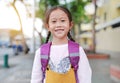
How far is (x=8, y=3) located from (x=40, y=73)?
93.8 feet

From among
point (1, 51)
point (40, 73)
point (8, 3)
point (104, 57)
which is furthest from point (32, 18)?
point (40, 73)

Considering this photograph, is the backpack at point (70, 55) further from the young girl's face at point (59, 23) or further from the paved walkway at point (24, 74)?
the paved walkway at point (24, 74)

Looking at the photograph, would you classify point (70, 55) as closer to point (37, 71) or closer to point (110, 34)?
point (37, 71)

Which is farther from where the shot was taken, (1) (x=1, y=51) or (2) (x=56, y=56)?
(1) (x=1, y=51)

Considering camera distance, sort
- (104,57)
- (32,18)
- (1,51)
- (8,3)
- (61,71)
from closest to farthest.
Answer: (61,71), (104,57), (8,3), (1,51), (32,18)

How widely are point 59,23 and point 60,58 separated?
29 centimetres

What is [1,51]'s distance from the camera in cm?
3566

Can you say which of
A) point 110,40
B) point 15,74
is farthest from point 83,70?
point 110,40

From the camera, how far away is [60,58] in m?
2.85

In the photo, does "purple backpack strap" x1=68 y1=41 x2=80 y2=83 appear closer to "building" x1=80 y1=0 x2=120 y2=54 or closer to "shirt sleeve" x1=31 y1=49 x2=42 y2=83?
"shirt sleeve" x1=31 y1=49 x2=42 y2=83

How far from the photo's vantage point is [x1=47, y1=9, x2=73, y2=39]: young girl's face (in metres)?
2.90

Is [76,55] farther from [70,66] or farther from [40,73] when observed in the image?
[40,73]

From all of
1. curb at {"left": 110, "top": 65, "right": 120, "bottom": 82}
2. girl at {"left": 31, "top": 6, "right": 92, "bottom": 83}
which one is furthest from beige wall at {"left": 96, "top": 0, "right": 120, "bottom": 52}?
girl at {"left": 31, "top": 6, "right": 92, "bottom": 83}

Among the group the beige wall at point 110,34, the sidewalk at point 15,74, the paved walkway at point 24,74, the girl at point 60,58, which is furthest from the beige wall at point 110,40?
the girl at point 60,58
